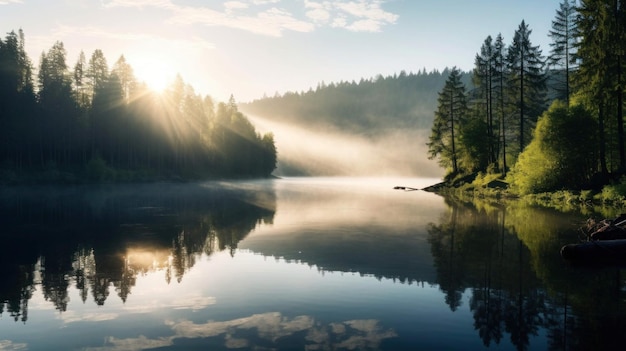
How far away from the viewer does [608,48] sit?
39.4 meters

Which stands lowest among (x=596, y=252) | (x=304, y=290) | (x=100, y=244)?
(x=304, y=290)

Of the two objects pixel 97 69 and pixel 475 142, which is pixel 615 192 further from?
pixel 97 69

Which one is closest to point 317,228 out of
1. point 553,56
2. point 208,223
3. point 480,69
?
point 208,223

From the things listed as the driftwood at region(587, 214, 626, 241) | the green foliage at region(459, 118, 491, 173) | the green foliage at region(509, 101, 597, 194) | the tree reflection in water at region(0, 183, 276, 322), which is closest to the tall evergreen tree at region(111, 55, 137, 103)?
the tree reflection in water at region(0, 183, 276, 322)

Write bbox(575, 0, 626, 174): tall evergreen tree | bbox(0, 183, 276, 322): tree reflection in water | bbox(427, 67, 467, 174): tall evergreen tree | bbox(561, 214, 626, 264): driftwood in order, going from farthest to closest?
bbox(427, 67, 467, 174): tall evergreen tree
bbox(575, 0, 626, 174): tall evergreen tree
bbox(561, 214, 626, 264): driftwood
bbox(0, 183, 276, 322): tree reflection in water

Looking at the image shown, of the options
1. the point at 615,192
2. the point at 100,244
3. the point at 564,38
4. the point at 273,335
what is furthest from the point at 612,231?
the point at 564,38

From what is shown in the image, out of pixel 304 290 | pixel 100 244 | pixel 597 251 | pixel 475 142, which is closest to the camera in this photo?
pixel 304 290

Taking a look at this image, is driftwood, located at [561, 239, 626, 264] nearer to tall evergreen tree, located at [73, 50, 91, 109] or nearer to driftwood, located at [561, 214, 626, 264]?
driftwood, located at [561, 214, 626, 264]

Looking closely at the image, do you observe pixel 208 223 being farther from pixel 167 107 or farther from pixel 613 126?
pixel 167 107

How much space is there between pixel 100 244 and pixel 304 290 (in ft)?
43.6

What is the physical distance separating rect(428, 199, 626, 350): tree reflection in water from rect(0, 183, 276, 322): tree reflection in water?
409 inches

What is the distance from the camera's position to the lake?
10211 mm

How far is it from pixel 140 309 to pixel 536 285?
12.2 m

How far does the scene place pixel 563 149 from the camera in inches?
1773
